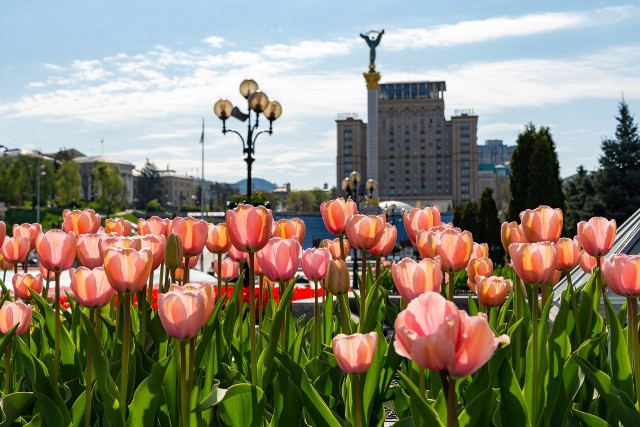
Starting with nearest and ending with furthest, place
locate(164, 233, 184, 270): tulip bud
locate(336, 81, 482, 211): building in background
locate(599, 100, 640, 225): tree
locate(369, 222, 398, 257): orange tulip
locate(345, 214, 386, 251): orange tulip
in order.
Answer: locate(164, 233, 184, 270): tulip bud, locate(345, 214, 386, 251): orange tulip, locate(369, 222, 398, 257): orange tulip, locate(599, 100, 640, 225): tree, locate(336, 81, 482, 211): building in background

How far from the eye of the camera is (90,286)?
229 centimetres

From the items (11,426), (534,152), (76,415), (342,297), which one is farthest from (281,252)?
(534,152)

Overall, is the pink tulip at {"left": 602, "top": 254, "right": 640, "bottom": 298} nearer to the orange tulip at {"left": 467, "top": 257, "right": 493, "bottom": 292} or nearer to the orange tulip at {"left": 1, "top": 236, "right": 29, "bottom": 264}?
the orange tulip at {"left": 467, "top": 257, "right": 493, "bottom": 292}

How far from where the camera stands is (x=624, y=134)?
30500mm

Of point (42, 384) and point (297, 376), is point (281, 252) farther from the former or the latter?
point (42, 384)

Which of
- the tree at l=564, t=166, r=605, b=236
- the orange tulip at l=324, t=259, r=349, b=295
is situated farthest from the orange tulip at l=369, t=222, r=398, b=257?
the tree at l=564, t=166, r=605, b=236

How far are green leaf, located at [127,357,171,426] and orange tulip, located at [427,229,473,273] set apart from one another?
1.01 meters

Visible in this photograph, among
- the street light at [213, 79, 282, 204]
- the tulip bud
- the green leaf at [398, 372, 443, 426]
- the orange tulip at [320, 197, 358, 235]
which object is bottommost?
the green leaf at [398, 372, 443, 426]

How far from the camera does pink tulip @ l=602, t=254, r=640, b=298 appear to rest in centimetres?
211

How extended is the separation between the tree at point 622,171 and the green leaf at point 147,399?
96.6 feet

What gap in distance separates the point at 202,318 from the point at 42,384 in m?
0.97

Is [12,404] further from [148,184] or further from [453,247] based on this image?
[148,184]

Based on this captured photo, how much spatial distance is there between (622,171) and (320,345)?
29.5 metres

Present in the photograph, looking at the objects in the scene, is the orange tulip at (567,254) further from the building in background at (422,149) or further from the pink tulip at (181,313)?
the building in background at (422,149)
